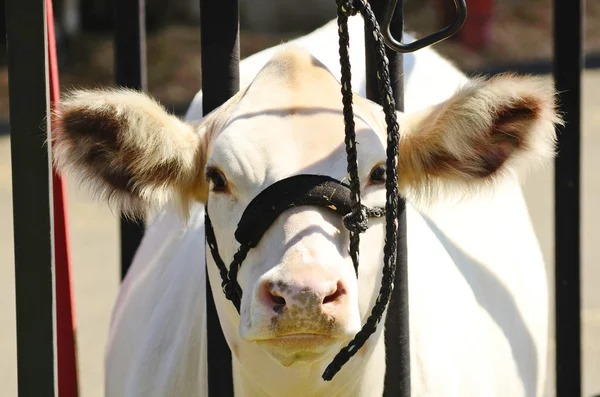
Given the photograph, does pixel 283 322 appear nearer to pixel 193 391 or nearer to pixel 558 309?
pixel 193 391

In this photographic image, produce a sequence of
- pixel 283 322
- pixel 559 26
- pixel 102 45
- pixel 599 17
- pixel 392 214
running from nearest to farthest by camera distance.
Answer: pixel 283 322 < pixel 392 214 < pixel 559 26 < pixel 102 45 < pixel 599 17

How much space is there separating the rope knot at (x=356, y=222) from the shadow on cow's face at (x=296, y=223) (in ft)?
0.15

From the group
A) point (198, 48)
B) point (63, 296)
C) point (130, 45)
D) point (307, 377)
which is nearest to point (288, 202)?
point (307, 377)

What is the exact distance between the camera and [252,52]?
12.6 metres

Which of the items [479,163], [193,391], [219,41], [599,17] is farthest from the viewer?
[599,17]

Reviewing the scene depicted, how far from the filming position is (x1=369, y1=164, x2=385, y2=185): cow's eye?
2.29 metres

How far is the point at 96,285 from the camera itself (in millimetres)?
6605

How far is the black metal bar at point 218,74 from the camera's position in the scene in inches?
91.5

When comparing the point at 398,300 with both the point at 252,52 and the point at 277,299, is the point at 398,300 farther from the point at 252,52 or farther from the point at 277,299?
the point at 252,52

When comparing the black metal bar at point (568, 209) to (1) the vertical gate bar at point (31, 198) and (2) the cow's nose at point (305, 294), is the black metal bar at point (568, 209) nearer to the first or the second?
(2) the cow's nose at point (305, 294)

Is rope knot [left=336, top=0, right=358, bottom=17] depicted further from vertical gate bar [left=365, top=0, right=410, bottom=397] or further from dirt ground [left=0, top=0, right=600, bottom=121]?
dirt ground [left=0, top=0, right=600, bottom=121]

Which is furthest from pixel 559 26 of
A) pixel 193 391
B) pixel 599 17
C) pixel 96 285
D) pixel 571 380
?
pixel 599 17

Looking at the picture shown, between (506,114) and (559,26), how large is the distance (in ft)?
2.69

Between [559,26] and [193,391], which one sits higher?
[559,26]
